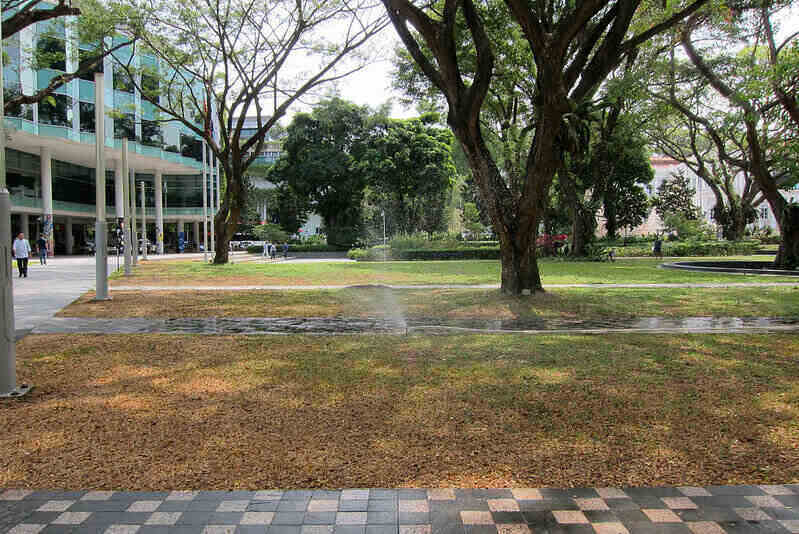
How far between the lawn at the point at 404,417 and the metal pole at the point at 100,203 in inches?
202

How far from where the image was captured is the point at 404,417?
437 centimetres

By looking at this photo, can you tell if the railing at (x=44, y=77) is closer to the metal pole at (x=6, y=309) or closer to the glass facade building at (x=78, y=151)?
the glass facade building at (x=78, y=151)

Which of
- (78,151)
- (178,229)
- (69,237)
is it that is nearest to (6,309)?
(78,151)

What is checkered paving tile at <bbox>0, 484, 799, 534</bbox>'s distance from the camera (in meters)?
2.77

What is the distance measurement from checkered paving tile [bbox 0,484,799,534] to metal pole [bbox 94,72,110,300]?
9.52 meters

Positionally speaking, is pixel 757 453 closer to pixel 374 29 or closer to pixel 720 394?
pixel 720 394

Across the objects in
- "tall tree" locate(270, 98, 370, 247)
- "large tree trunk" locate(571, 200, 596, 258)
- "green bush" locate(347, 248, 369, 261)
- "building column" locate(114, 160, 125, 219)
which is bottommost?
"green bush" locate(347, 248, 369, 261)

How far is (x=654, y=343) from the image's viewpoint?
7137 mm

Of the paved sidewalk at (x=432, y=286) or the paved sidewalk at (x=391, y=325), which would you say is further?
the paved sidewalk at (x=432, y=286)

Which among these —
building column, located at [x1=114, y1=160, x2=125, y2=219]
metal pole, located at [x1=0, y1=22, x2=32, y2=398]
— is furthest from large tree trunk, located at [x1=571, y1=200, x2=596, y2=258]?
metal pole, located at [x1=0, y1=22, x2=32, y2=398]

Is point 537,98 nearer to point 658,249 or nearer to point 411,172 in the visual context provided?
point 658,249

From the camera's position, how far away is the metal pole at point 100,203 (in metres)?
11.5

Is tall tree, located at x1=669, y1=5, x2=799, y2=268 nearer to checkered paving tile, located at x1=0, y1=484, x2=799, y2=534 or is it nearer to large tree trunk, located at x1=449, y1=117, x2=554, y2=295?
large tree trunk, located at x1=449, y1=117, x2=554, y2=295

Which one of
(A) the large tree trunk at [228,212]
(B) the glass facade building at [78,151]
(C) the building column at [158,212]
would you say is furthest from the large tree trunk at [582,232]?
(C) the building column at [158,212]
